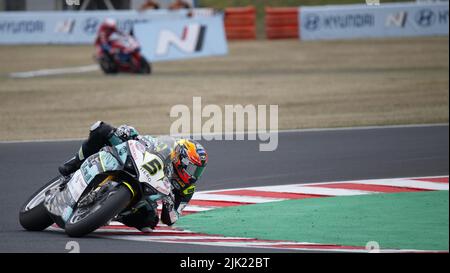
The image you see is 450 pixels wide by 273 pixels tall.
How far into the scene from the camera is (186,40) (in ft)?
95.9

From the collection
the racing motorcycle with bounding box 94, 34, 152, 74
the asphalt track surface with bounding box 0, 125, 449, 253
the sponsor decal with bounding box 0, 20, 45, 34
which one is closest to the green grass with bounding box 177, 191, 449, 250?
the asphalt track surface with bounding box 0, 125, 449, 253

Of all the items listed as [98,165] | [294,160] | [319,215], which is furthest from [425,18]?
[98,165]

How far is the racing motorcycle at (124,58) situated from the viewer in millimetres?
26641

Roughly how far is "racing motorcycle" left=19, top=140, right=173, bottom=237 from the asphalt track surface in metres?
0.40

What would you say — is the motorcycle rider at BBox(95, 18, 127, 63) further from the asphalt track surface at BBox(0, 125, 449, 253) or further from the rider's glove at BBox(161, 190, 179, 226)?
the rider's glove at BBox(161, 190, 179, 226)

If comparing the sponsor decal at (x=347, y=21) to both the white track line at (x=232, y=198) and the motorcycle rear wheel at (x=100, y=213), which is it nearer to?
the white track line at (x=232, y=198)

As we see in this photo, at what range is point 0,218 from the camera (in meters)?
9.87

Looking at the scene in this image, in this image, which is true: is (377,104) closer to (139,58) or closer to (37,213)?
(139,58)

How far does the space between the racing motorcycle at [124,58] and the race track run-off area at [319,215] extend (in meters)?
15.1

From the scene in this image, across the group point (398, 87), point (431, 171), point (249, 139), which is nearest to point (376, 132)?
point (249, 139)

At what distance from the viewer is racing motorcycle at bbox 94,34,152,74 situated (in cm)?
2664

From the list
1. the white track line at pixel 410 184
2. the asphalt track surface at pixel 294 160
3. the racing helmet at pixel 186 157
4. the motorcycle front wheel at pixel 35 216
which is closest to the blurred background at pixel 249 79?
the asphalt track surface at pixel 294 160

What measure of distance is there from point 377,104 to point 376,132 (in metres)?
4.02

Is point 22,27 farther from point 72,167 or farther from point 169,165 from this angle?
point 169,165
